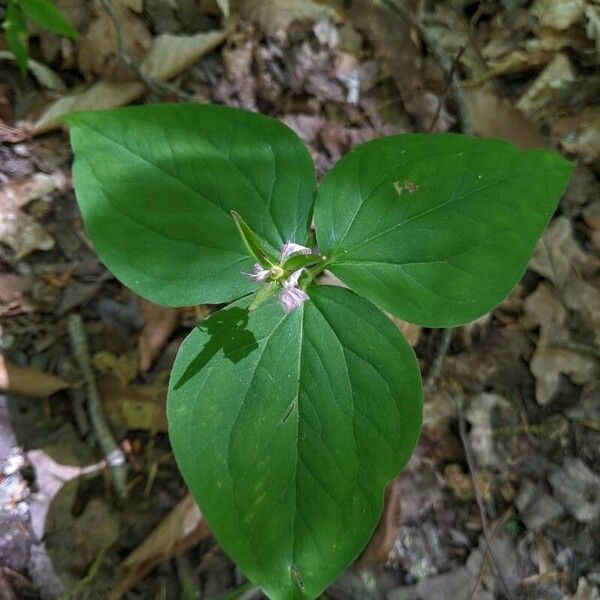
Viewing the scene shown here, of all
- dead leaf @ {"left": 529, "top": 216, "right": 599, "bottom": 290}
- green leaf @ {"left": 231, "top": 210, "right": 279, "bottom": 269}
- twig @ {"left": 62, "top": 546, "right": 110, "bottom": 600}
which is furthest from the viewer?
dead leaf @ {"left": 529, "top": 216, "right": 599, "bottom": 290}

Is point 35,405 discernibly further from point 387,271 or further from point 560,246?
point 560,246

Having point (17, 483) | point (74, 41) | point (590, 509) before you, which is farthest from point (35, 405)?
point (590, 509)

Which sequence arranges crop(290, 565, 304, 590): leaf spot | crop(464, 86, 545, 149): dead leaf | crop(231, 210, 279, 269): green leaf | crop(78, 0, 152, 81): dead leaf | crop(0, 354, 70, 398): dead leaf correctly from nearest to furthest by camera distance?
1. crop(231, 210, 279, 269): green leaf
2. crop(290, 565, 304, 590): leaf spot
3. crop(0, 354, 70, 398): dead leaf
4. crop(464, 86, 545, 149): dead leaf
5. crop(78, 0, 152, 81): dead leaf

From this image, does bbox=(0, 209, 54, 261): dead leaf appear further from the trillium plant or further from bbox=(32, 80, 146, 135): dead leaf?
the trillium plant

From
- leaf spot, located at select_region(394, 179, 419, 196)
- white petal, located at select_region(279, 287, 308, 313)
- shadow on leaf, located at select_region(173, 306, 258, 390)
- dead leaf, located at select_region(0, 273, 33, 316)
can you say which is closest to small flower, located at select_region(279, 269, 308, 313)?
white petal, located at select_region(279, 287, 308, 313)

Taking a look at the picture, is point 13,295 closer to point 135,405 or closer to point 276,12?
point 135,405

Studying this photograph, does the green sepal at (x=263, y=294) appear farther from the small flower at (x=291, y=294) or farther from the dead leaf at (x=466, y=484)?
the dead leaf at (x=466, y=484)
